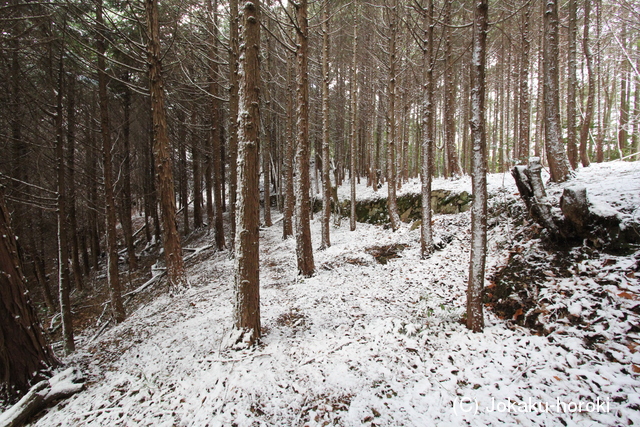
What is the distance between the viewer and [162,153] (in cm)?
680

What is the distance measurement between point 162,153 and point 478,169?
7.27 m

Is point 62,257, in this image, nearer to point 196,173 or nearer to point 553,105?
point 196,173

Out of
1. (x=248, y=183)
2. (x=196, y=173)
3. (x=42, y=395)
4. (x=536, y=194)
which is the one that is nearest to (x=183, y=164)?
(x=196, y=173)

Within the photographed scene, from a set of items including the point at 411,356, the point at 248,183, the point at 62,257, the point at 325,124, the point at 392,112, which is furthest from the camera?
the point at 392,112

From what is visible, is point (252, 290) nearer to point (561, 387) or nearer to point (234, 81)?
point (561, 387)

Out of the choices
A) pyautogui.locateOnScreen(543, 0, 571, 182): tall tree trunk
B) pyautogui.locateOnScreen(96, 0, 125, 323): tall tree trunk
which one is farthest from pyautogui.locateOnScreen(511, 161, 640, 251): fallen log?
pyautogui.locateOnScreen(96, 0, 125, 323): tall tree trunk

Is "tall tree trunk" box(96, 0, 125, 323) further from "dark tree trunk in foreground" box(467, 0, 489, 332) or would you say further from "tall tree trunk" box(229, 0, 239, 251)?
"dark tree trunk in foreground" box(467, 0, 489, 332)

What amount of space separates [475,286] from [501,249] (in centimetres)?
261

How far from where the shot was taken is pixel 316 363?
11.5ft

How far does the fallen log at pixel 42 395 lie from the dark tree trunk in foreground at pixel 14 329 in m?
0.23

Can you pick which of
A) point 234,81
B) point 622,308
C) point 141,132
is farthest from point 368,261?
point 141,132

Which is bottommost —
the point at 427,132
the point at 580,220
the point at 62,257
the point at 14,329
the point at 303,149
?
the point at 14,329

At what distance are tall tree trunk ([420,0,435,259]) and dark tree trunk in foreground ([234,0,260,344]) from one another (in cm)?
448

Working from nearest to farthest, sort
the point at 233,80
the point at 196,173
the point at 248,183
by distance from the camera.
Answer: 1. the point at 248,183
2. the point at 233,80
3. the point at 196,173
